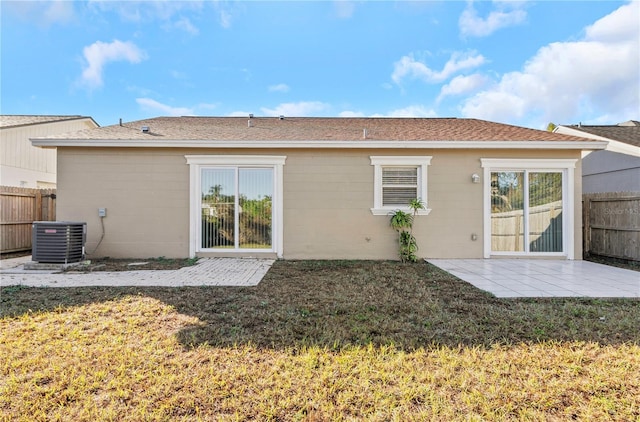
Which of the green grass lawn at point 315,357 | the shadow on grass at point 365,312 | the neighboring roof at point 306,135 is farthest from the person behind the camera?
the neighboring roof at point 306,135

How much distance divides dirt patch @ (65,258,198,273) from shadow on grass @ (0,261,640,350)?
5.04 ft

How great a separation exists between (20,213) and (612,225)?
15509 mm

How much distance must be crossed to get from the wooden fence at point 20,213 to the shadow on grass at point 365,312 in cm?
467

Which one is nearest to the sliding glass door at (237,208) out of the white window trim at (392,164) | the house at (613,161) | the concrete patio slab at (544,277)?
the white window trim at (392,164)

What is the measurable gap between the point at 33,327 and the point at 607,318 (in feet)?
20.7

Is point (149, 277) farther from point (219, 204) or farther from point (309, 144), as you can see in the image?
point (309, 144)

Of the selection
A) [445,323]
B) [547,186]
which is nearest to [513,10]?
[547,186]

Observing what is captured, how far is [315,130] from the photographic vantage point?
8.61 meters

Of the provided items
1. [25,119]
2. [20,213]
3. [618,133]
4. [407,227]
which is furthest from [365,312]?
[25,119]

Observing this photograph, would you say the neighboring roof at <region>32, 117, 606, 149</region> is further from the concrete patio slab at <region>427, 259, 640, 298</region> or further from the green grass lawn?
the green grass lawn

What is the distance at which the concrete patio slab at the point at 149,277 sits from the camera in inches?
198

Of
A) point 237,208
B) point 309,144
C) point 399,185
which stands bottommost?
point 237,208

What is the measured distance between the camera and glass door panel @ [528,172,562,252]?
7383mm

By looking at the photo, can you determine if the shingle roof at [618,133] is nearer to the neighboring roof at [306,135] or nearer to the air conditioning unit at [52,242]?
the neighboring roof at [306,135]
